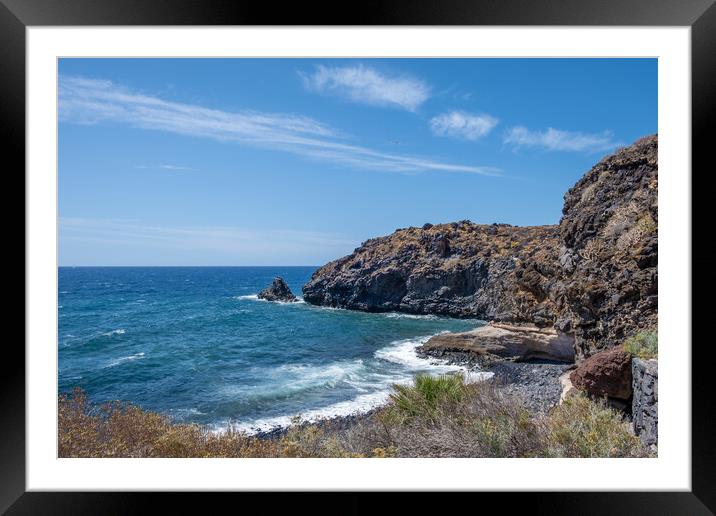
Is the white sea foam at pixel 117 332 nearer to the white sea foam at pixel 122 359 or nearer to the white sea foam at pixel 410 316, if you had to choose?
the white sea foam at pixel 122 359

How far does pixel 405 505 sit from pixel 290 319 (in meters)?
20.9

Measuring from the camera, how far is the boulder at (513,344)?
33.1 ft

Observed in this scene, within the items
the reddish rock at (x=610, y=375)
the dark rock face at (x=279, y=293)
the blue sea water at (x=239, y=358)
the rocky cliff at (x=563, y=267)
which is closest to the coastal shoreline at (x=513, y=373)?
the blue sea water at (x=239, y=358)

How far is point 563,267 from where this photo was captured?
20.1 ft

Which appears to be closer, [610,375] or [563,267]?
[610,375]

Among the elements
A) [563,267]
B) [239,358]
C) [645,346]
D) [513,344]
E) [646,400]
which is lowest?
[239,358]

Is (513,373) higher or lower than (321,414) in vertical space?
Answer: higher

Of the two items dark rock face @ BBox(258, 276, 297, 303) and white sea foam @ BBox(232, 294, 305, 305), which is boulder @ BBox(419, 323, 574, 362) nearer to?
white sea foam @ BBox(232, 294, 305, 305)

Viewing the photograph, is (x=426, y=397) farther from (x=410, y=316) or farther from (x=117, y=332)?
(x=410, y=316)

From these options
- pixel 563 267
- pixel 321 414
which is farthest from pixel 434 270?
pixel 563 267

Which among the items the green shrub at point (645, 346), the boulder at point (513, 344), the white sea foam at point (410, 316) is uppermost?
the green shrub at point (645, 346)
